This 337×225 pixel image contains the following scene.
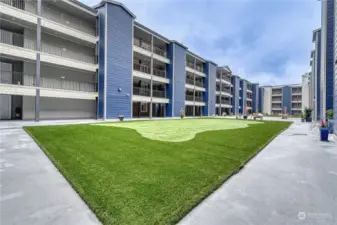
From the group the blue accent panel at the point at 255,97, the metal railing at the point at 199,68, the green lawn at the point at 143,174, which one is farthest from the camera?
the blue accent panel at the point at 255,97

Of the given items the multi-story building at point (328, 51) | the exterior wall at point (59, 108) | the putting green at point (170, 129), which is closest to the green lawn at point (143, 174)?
the putting green at point (170, 129)

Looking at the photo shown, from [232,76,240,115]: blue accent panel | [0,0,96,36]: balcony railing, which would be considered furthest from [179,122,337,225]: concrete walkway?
[232,76,240,115]: blue accent panel

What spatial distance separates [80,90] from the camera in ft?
69.7

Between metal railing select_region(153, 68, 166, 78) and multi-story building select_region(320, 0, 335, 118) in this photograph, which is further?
metal railing select_region(153, 68, 166, 78)

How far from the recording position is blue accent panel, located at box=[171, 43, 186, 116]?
3161cm

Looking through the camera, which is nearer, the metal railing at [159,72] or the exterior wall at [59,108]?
the exterior wall at [59,108]

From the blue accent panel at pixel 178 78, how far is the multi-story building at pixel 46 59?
524 inches

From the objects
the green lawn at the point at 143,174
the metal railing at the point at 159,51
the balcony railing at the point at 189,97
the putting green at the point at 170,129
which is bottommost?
the green lawn at the point at 143,174

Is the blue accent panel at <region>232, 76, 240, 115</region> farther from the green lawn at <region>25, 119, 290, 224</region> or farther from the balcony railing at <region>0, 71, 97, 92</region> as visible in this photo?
the green lawn at <region>25, 119, 290, 224</region>

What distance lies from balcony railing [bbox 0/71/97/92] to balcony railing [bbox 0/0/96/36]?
243 inches

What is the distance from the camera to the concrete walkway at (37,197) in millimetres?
2668

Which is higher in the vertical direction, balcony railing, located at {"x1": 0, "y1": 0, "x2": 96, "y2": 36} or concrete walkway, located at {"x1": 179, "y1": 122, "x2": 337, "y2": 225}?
balcony railing, located at {"x1": 0, "y1": 0, "x2": 96, "y2": 36}

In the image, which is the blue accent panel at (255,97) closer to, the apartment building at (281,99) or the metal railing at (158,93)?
the apartment building at (281,99)

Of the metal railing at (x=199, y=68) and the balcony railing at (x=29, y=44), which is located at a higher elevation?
the metal railing at (x=199, y=68)
